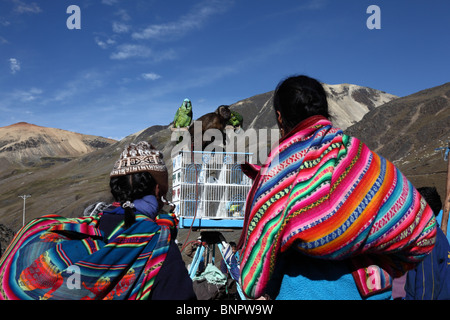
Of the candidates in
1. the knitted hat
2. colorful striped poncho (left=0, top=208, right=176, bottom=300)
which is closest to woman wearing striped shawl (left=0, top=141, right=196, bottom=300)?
colorful striped poncho (left=0, top=208, right=176, bottom=300)

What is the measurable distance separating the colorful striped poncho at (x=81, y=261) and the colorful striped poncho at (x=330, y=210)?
22.0 inches

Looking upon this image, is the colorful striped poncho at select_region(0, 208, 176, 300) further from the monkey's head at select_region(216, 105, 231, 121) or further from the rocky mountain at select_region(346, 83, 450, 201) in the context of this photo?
the rocky mountain at select_region(346, 83, 450, 201)

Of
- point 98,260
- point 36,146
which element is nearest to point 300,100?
point 98,260

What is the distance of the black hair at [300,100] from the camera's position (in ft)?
8.41

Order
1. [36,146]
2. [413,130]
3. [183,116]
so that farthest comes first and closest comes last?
1. [36,146]
2. [413,130]
3. [183,116]

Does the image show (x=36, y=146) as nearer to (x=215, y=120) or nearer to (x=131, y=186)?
(x=215, y=120)

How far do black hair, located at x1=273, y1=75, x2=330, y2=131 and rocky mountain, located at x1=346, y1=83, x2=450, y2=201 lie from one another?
40.9m

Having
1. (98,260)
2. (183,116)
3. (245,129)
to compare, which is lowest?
(98,260)

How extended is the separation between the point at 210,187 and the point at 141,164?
683 centimetres

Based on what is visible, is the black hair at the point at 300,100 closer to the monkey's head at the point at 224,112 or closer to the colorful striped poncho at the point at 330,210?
the colorful striped poncho at the point at 330,210

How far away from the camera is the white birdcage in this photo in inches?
364

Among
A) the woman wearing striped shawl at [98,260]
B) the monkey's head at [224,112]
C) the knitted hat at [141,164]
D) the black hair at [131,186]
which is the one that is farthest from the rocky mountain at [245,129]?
the woman wearing striped shawl at [98,260]

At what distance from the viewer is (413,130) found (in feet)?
198
